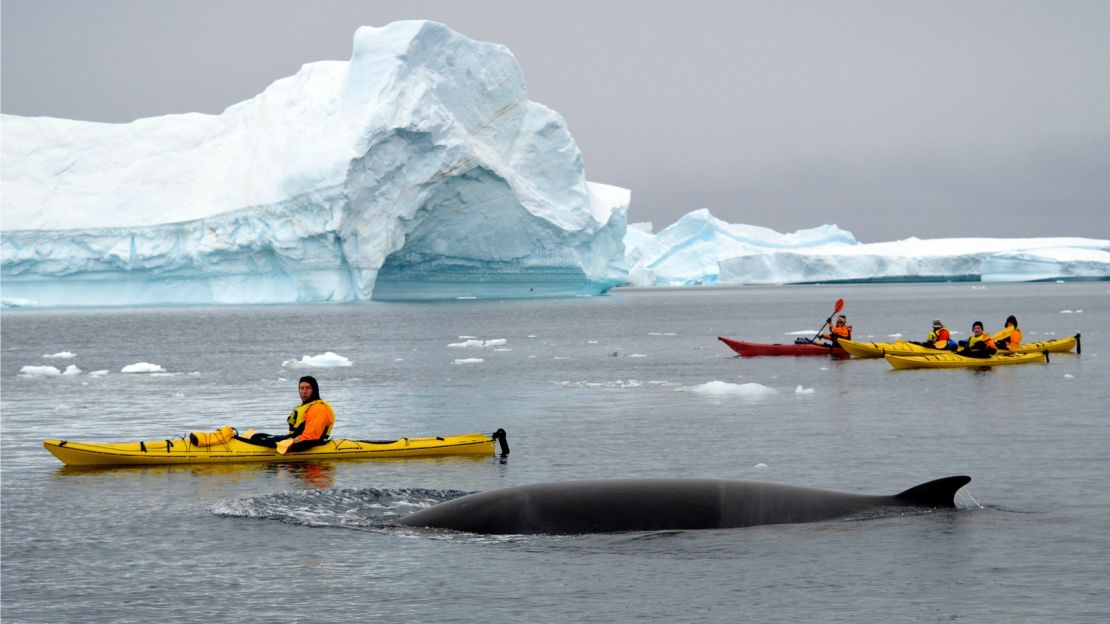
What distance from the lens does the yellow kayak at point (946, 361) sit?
27.2 metres

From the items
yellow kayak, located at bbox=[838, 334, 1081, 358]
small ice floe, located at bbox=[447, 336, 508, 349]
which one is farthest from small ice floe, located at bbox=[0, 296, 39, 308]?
yellow kayak, located at bbox=[838, 334, 1081, 358]

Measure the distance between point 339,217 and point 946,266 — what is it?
225 feet

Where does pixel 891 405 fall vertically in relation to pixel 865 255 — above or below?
below

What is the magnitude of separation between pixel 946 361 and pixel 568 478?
16288 millimetres

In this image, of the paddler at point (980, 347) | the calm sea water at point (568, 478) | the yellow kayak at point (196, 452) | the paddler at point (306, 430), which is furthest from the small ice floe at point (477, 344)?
the paddler at point (306, 430)

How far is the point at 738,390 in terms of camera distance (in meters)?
22.3

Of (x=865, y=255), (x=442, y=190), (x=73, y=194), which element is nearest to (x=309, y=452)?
(x=442, y=190)

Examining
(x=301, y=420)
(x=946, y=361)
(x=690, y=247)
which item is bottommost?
(x=301, y=420)

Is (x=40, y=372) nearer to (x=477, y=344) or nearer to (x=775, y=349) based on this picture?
(x=477, y=344)

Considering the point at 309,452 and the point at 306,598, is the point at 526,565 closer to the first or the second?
the point at 306,598

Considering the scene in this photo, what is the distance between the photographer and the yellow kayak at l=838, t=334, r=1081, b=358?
28.2m

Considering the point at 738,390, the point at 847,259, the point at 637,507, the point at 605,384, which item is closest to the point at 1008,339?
the point at 738,390

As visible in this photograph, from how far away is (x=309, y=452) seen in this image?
14.2 metres

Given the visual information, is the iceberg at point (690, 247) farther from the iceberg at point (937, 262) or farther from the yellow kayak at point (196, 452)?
the yellow kayak at point (196, 452)
